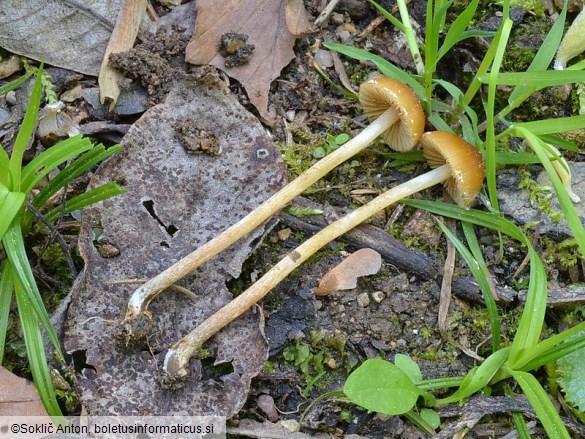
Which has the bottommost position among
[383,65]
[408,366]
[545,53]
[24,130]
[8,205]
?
[408,366]

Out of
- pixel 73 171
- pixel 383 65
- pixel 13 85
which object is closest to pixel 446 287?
pixel 383 65

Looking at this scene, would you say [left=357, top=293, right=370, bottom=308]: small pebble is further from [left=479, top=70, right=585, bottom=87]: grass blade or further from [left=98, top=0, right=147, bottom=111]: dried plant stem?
[left=98, top=0, right=147, bottom=111]: dried plant stem

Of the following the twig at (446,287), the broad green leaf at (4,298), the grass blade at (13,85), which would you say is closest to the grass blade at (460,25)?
the twig at (446,287)

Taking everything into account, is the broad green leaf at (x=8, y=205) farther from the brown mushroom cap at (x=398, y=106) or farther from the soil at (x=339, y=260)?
the brown mushroom cap at (x=398, y=106)

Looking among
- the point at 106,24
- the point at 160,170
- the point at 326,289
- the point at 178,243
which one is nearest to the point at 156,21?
the point at 106,24

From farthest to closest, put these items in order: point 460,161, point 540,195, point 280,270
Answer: point 540,195 < point 460,161 < point 280,270

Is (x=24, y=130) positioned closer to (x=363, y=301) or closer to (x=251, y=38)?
(x=251, y=38)

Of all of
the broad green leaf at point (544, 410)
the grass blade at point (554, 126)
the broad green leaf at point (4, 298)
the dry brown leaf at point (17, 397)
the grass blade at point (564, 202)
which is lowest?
the dry brown leaf at point (17, 397)
